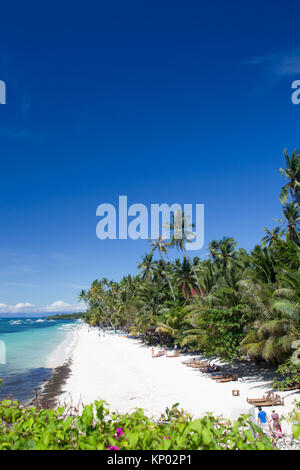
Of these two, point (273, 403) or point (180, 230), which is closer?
point (273, 403)

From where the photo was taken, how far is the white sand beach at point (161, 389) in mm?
12211

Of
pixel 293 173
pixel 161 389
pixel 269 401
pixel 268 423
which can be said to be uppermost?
pixel 293 173

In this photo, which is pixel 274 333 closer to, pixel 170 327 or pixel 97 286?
pixel 170 327

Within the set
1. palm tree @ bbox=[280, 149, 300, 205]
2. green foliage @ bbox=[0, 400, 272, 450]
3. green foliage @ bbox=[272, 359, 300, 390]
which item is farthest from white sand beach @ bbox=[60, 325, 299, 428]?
palm tree @ bbox=[280, 149, 300, 205]

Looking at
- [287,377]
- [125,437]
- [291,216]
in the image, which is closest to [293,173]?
[291,216]

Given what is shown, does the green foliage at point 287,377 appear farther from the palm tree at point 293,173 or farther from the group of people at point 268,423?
the palm tree at point 293,173

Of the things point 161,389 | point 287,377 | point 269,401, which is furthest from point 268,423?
point 161,389

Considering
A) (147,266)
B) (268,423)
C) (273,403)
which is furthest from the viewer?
(147,266)

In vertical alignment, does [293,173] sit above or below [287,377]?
above

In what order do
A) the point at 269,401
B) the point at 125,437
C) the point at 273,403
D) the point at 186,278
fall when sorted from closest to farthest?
the point at 125,437 → the point at 273,403 → the point at 269,401 → the point at 186,278

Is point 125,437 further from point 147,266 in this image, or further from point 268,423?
point 147,266

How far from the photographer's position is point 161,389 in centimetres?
1591

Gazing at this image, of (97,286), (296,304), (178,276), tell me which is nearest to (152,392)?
(296,304)

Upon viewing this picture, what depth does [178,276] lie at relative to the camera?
35094 mm
